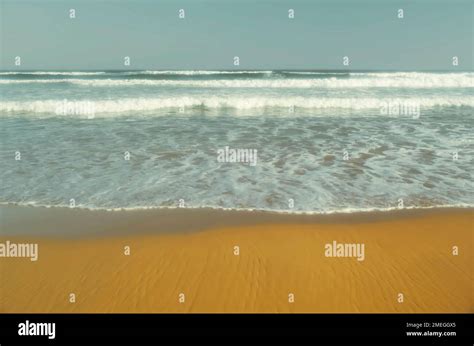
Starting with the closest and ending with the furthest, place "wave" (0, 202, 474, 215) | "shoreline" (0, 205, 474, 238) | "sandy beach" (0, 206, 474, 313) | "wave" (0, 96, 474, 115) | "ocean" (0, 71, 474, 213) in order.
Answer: "sandy beach" (0, 206, 474, 313)
"shoreline" (0, 205, 474, 238)
"wave" (0, 202, 474, 215)
"ocean" (0, 71, 474, 213)
"wave" (0, 96, 474, 115)

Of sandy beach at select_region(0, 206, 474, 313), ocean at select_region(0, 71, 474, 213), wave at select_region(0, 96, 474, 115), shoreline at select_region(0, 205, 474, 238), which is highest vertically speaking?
wave at select_region(0, 96, 474, 115)

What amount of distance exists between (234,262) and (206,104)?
50.2 feet

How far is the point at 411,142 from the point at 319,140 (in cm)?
240

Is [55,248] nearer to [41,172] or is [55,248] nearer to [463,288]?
[41,172]

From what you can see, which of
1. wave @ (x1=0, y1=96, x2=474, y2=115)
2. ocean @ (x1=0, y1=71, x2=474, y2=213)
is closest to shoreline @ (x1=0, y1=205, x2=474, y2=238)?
ocean @ (x1=0, y1=71, x2=474, y2=213)

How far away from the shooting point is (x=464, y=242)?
4.79m

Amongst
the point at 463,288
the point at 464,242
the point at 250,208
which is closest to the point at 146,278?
the point at 250,208

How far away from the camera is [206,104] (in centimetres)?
1883

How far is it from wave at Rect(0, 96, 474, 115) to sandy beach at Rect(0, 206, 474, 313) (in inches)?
475

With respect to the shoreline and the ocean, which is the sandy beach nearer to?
the shoreline

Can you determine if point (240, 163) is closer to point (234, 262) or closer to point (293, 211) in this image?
point (293, 211)

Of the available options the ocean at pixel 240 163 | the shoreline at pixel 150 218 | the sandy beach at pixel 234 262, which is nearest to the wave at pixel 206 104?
the ocean at pixel 240 163

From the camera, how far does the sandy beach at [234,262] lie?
369 centimetres

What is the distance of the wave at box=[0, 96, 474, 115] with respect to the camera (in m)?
16.9
